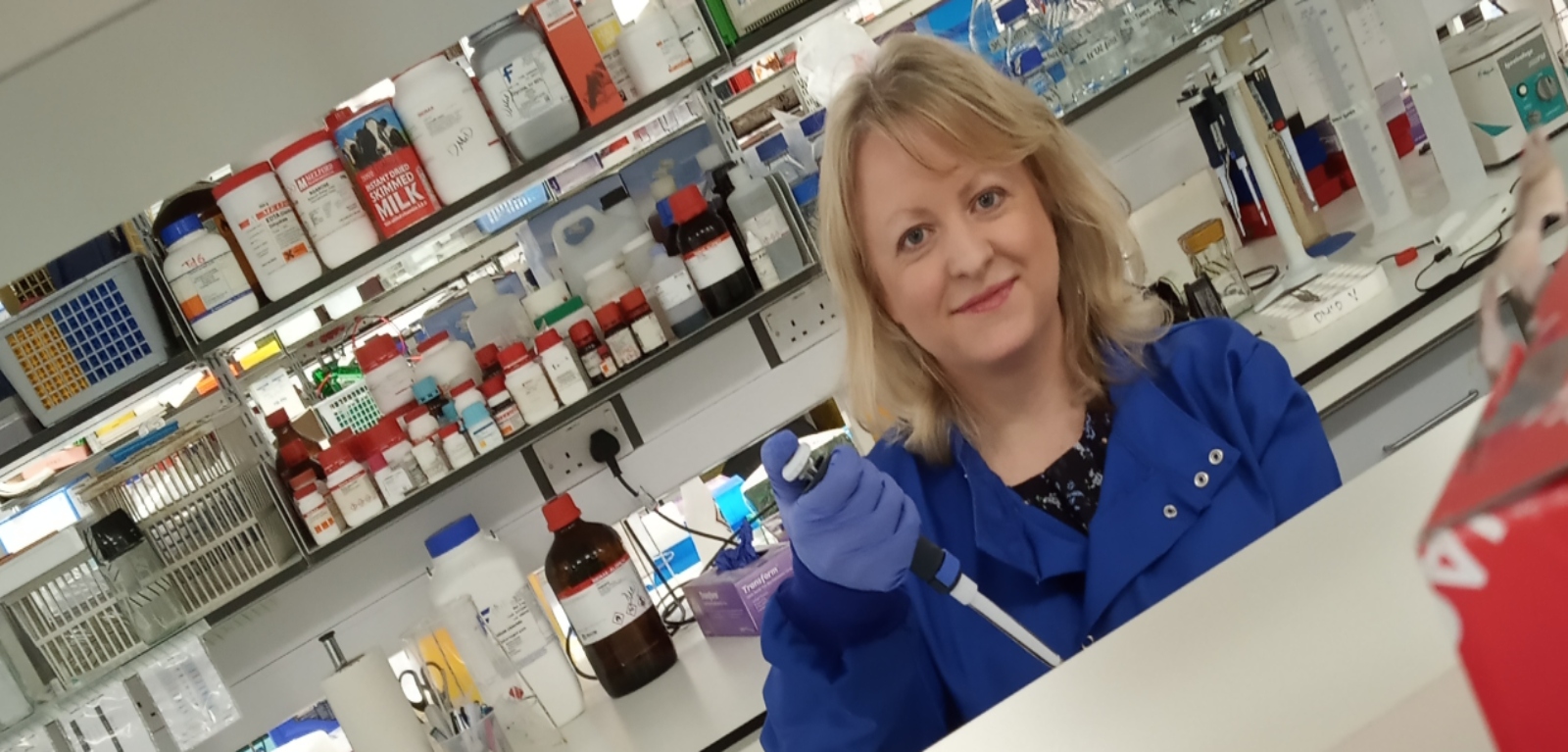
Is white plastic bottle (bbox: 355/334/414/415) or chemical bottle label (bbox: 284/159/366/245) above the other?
chemical bottle label (bbox: 284/159/366/245)

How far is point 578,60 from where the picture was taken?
1850mm

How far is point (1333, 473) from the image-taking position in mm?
1235

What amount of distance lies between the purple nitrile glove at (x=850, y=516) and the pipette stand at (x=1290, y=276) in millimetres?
1190

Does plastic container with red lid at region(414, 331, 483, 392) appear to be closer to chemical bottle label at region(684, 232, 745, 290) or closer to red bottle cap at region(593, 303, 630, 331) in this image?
red bottle cap at region(593, 303, 630, 331)

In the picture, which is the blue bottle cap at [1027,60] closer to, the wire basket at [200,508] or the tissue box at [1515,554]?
the wire basket at [200,508]

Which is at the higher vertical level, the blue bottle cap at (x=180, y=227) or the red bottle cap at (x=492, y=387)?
the blue bottle cap at (x=180, y=227)

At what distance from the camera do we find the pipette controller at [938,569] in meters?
0.98

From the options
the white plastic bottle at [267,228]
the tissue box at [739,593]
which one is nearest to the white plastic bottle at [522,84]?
the white plastic bottle at [267,228]

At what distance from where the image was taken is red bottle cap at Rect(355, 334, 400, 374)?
193 cm

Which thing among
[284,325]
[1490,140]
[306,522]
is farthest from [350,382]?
[1490,140]

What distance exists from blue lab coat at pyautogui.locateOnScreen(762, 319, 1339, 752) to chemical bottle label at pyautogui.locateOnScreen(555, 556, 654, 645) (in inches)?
28.9

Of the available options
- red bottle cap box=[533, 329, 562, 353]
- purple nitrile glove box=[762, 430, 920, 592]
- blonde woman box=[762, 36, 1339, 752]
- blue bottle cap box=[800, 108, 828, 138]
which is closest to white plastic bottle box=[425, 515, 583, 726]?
red bottle cap box=[533, 329, 562, 353]

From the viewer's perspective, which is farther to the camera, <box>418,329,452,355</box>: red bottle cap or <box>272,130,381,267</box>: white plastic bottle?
<box>418,329,452,355</box>: red bottle cap

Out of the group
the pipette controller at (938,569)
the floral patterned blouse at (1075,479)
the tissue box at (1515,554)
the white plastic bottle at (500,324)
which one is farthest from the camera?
the white plastic bottle at (500,324)
